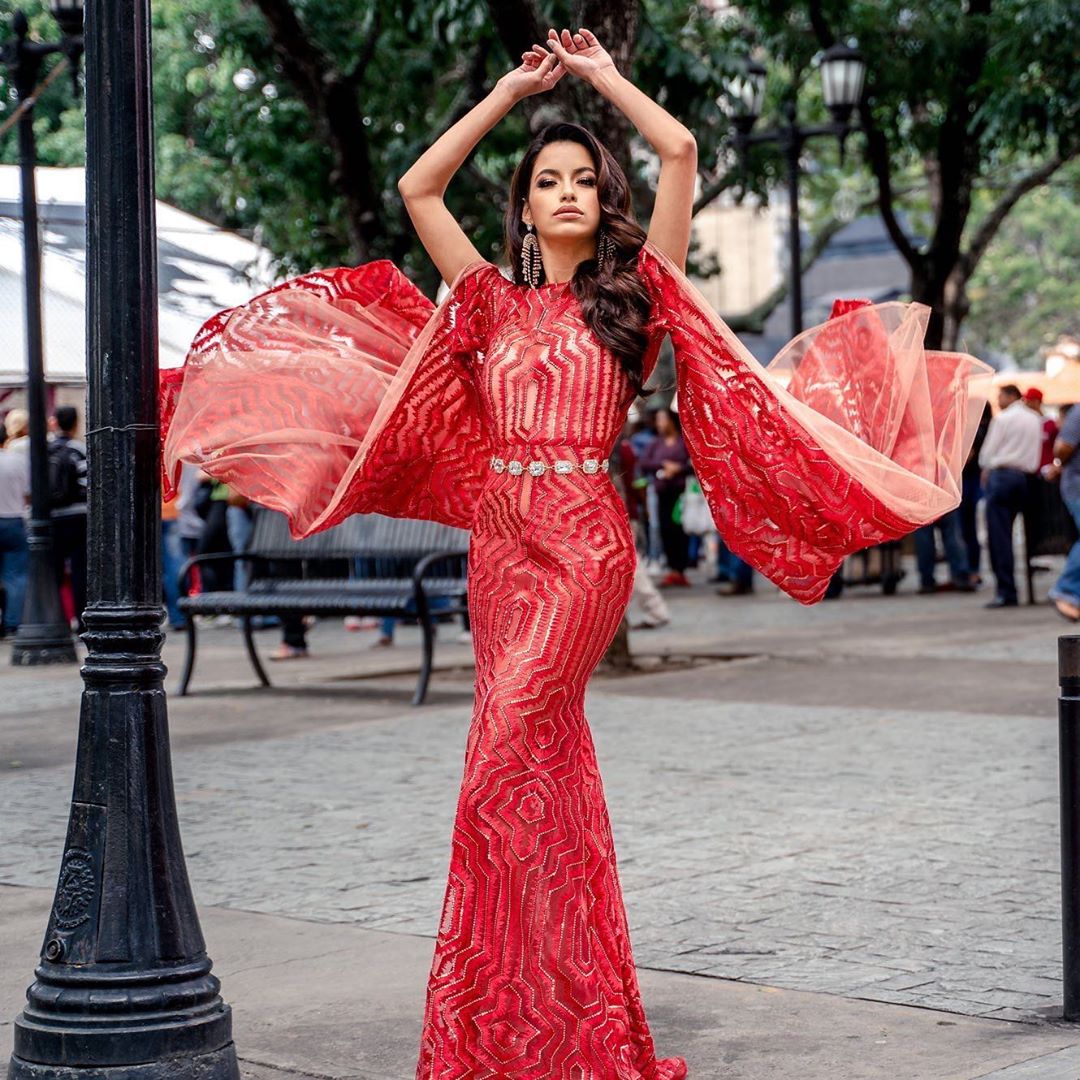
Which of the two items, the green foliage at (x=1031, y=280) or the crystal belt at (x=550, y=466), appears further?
the green foliage at (x=1031, y=280)

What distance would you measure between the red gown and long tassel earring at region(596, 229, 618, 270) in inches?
3.4

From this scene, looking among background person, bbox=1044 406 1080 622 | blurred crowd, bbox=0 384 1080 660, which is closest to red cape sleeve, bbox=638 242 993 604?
blurred crowd, bbox=0 384 1080 660

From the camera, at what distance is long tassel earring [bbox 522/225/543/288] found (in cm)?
433

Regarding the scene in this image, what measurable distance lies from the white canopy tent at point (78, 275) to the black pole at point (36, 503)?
0.84ft

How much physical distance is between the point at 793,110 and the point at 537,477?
1608 cm

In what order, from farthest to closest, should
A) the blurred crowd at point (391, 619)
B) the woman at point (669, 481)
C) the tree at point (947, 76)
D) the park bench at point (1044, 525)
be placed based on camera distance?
1. the woman at point (669, 481)
2. the tree at point (947, 76)
3. the park bench at point (1044, 525)
4. the blurred crowd at point (391, 619)

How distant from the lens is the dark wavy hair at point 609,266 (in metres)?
4.15

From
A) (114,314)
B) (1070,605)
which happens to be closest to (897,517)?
(114,314)

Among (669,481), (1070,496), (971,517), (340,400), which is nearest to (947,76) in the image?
(971,517)

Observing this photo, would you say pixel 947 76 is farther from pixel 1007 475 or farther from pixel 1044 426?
pixel 1007 475

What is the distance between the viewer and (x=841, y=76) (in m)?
17.9

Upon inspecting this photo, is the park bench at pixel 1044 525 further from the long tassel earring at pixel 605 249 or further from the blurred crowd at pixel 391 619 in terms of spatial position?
the long tassel earring at pixel 605 249

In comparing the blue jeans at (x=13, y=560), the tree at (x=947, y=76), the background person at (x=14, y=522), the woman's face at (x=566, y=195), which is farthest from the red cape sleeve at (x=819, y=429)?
the tree at (x=947, y=76)

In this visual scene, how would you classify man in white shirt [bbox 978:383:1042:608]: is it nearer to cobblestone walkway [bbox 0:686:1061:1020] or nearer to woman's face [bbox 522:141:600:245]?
cobblestone walkway [bbox 0:686:1061:1020]
